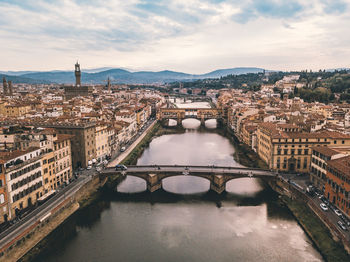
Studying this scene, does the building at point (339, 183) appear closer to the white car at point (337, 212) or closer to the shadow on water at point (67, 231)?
the white car at point (337, 212)

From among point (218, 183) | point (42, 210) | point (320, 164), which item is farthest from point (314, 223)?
point (42, 210)

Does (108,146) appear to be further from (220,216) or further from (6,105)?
(6,105)

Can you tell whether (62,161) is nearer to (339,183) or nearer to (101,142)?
(101,142)

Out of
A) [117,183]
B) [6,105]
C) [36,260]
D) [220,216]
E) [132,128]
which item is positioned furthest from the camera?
[6,105]

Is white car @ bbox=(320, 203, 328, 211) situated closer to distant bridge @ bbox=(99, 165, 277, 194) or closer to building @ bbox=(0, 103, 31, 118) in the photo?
distant bridge @ bbox=(99, 165, 277, 194)

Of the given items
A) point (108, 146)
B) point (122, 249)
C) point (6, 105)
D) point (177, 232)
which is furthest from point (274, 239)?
point (6, 105)

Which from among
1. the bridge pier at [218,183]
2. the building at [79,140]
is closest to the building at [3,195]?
the building at [79,140]

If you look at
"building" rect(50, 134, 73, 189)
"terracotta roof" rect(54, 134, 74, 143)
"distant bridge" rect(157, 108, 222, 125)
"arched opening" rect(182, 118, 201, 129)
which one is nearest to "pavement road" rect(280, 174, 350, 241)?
"building" rect(50, 134, 73, 189)
